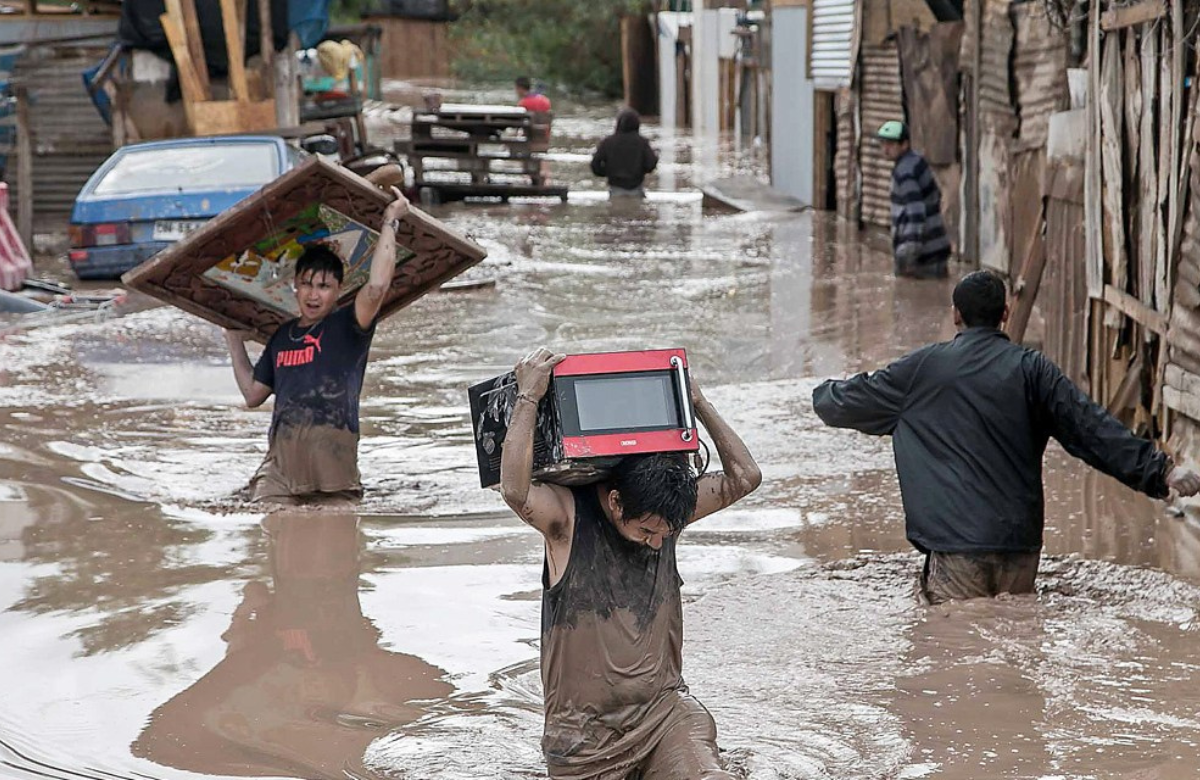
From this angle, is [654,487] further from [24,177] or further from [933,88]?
[24,177]

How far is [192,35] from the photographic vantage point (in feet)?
66.1

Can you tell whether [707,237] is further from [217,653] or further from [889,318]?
[217,653]

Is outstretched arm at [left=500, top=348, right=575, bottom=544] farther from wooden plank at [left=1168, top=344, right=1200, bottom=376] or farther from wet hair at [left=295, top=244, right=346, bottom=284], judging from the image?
wooden plank at [left=1168, top=344, right=1200, bottom=376]

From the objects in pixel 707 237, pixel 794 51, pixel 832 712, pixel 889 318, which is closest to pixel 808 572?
pixel 832 712

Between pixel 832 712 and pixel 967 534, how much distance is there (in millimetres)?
1100

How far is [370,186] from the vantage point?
7121 mm

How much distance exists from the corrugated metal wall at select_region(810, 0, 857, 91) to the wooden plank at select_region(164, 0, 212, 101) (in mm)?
7168

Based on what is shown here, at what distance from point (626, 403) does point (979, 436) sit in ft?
6.65

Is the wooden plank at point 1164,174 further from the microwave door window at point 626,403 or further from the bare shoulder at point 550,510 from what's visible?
the bare shoulder at point 550,510

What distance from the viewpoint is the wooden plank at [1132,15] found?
24.8 ft

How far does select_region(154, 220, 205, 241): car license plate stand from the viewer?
14.6m

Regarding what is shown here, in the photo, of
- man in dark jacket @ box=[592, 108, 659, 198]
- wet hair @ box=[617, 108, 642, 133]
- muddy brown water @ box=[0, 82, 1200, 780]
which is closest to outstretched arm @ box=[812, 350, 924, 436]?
muddy brown water @ box=[0, 82, 1200, 780]

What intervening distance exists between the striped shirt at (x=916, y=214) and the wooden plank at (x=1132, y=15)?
597cm

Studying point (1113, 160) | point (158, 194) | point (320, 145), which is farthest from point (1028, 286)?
point (320, 145)
